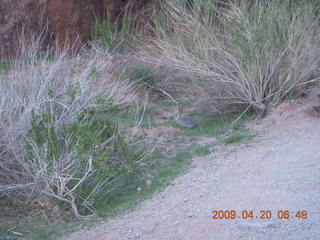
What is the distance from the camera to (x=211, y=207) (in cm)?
586

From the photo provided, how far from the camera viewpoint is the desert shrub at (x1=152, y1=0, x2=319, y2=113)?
954 cm

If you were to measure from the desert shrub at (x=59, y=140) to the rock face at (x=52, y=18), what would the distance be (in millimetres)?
4831

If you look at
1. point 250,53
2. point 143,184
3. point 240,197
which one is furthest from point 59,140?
point 250,53

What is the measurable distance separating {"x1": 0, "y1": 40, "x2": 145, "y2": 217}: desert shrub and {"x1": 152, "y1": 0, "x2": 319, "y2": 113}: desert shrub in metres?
1.97

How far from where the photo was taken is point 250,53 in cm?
951

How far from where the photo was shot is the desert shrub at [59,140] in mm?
7031

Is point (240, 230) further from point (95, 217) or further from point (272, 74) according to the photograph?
point (272, 74)

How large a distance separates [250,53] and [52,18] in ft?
20.2

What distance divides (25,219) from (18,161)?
765 mm

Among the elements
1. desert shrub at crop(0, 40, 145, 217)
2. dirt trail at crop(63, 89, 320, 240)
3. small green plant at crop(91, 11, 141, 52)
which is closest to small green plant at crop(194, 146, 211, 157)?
dirt trail at crop(63, 89, 320, 240)

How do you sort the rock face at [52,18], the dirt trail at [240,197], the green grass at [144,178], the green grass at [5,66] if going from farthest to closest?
the rock face at [52,18], the green grass at [5,66], the green grass at [144,178], the dirt trail at [240,197]
